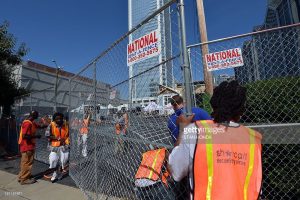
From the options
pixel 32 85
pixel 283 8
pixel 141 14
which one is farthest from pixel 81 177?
pixel 32 85

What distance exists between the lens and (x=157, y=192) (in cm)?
320

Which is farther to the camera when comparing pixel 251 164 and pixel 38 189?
pixel 38 189

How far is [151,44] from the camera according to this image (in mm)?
2752

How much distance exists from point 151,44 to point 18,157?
34.0 ft

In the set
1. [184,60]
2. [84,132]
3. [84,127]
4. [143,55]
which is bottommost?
[84,132]

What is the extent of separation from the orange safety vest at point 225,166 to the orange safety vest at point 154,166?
1.32m

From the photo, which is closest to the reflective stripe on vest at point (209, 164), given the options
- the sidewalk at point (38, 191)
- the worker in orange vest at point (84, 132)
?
the worker in orange vest at point (84, 132)

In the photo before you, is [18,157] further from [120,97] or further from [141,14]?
[141,14]

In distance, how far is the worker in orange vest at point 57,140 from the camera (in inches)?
292

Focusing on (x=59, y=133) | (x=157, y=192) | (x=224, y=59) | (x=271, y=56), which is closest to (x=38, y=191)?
(x=59, y=133)

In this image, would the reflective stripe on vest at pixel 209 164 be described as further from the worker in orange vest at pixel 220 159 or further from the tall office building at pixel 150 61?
the tall office building at pixel 150 61

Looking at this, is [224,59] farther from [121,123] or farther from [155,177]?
[155,177]

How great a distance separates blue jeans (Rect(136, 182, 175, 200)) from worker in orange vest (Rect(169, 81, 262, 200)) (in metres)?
1.25

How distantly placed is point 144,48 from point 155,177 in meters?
1.43
